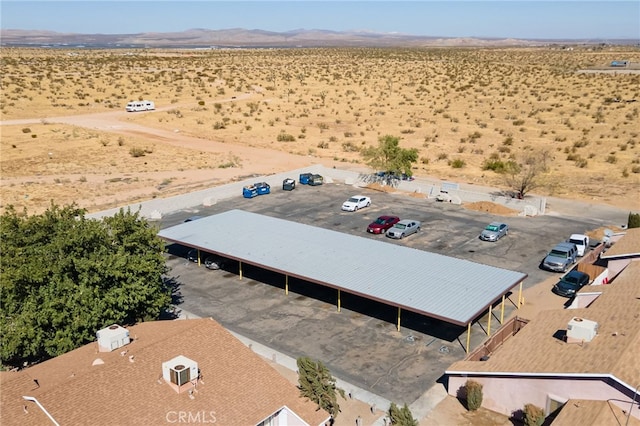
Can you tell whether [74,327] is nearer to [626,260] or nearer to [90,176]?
[626,260]

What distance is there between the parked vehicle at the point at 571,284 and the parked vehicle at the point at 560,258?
7.26ft

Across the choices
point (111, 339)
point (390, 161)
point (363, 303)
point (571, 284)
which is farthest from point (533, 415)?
point (390, 161)

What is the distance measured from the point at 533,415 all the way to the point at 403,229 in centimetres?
2120

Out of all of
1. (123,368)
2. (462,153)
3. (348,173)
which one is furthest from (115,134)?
(123,368)

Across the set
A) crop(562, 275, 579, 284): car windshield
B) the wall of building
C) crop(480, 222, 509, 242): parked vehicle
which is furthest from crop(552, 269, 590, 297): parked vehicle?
the wall of building

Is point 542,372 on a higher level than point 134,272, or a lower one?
lower

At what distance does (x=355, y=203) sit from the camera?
45.8m

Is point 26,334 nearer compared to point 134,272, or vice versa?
point 26,334

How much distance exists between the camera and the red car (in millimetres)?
40750

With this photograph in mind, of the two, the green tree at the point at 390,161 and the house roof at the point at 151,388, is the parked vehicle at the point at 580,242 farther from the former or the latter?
the house roof at the point at 151,388

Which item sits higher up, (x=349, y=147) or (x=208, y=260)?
(x=349, y=147)

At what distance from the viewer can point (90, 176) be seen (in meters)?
57.9

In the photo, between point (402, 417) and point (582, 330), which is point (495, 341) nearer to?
point (582, 330)

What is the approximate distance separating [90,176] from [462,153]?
40.9 meters
